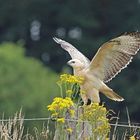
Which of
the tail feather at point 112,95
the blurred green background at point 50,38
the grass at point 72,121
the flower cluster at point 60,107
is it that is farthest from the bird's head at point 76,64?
the blurred green background at point 50,38

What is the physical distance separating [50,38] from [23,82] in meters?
4.37

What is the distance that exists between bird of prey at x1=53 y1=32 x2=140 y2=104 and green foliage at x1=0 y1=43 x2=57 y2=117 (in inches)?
672

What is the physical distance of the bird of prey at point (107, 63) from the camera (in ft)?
29.7

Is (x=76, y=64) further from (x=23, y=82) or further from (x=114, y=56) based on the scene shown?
(x=23, y=82)

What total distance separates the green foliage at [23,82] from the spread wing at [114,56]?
56.0 ft

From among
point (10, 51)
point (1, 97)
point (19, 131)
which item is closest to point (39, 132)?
point (19, 131)

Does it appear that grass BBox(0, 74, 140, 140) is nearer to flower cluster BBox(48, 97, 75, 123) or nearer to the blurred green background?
flower cluster BBox(48, 97, 75, 123)

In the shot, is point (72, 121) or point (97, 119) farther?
point (72, 121)

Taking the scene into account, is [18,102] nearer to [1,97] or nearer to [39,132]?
[1,97]

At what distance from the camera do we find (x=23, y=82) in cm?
3008

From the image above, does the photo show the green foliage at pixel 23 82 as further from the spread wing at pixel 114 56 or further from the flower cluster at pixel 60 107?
the flower cluster at pixel 60 107

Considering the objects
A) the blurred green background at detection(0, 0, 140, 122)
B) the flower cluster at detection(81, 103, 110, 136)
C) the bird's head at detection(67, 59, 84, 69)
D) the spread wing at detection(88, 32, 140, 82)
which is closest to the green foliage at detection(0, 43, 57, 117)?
the blurred green background at detection(0, 0, 140, 122)

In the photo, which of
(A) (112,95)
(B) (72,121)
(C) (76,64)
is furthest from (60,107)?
(A) (112,95)

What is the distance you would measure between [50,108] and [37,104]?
71.3ft
